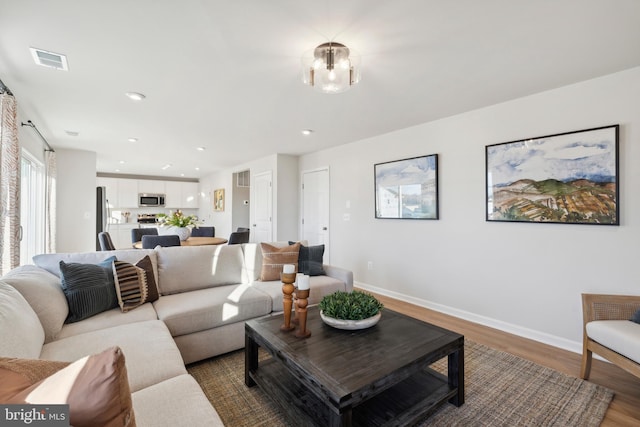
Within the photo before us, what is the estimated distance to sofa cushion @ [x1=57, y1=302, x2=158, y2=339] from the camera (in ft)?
6.10

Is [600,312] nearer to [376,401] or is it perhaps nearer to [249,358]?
[376,401]

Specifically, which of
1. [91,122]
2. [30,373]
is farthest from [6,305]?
[91,122]

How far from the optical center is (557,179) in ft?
8.63

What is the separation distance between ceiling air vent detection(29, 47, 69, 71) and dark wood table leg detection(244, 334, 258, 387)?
7.87 feet

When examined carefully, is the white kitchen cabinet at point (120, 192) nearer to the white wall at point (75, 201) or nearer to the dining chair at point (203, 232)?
the white wall at point (75, 201)

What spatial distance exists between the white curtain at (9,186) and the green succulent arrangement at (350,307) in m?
2.40

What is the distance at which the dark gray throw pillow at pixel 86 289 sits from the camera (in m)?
1.98

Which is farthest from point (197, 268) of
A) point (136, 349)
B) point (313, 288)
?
point (136, 349)

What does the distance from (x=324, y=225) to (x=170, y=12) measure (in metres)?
3.92

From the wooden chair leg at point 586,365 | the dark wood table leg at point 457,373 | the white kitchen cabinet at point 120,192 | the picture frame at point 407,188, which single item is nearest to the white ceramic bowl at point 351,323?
the dark wood table leg at point 457,373

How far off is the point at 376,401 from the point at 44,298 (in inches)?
80.5

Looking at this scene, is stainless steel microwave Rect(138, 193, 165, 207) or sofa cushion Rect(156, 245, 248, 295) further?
stainless steel microwave Rect(138, 193, 165, 207)

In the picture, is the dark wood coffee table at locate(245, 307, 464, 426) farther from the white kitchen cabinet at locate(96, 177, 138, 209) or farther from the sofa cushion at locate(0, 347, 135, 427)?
the white kitchen cabinet at locate(96, 177, 138, 209)

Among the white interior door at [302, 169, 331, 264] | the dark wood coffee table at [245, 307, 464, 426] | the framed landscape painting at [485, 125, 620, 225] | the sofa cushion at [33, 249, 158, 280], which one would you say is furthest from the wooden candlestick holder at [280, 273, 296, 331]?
the white interior door at [302, 169, 331, 264]
